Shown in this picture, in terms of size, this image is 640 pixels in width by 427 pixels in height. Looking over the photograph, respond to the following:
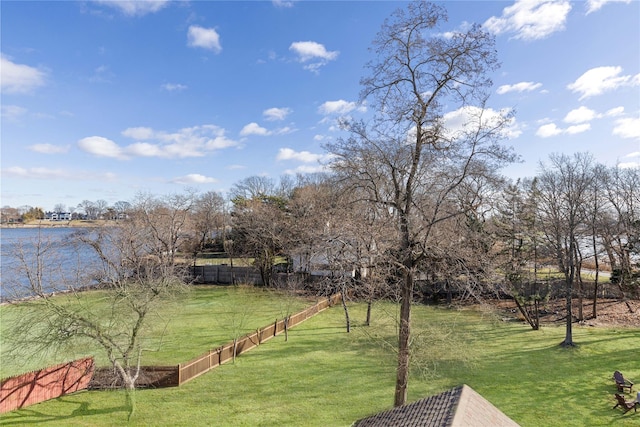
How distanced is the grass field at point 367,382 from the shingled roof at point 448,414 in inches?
184

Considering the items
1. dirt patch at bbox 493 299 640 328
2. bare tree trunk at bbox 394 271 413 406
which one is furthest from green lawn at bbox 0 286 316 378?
dirt patch at bbox 493 299 640 328

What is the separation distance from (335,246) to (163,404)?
8809mm

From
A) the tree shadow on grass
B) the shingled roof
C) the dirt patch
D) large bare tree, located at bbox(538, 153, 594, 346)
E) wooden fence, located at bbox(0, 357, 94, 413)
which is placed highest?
large bare tree, located at bbox(538, 153, 594, 346)

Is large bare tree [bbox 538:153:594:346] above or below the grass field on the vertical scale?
above

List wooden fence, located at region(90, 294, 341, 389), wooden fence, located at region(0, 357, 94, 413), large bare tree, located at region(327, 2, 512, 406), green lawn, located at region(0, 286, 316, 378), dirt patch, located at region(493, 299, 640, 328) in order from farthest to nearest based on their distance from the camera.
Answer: dirt patch, located at region(493, 299, 640, 328) < green lawn, located at region(0, 286, 316, 378) < wooden fence, located at region(90, 294, 341, 389) < wooden fence, located at region(0, 357, 94, 413) < large bare tree, located at region(327, 2, 512, 406)

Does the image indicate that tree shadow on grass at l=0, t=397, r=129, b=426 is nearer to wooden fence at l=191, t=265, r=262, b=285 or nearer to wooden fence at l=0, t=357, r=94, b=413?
wooden fence at l=0, t=357, r=94, b=413

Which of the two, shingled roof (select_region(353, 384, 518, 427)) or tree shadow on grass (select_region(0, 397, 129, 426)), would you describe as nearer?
shingled roof (select_region(353, 384, 518, 427))

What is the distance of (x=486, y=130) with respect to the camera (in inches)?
329

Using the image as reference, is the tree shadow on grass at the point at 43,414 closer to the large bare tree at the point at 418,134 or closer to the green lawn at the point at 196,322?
the green lawn at the point at 196,322

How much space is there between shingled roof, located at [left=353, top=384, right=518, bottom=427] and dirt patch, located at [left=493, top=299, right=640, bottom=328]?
63.4ft

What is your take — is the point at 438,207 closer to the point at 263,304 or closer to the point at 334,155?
the point at 334,155

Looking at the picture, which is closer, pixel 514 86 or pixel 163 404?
pixel 514 86

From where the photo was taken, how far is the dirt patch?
70.7ft

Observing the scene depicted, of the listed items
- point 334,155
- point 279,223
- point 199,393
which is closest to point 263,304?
point 279,223
